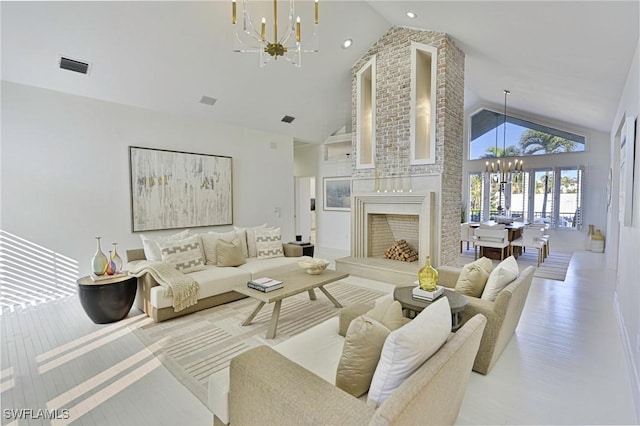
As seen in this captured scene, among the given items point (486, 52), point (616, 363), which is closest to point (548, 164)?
point (486, 52)

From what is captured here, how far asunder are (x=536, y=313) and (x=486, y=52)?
12.8 ft

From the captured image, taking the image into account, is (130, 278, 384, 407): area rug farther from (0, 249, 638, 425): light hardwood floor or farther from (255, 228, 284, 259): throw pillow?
(255, 228, 284, 259): throw pillow

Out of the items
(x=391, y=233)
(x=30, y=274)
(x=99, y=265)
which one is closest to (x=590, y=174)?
(x=391, y=233)

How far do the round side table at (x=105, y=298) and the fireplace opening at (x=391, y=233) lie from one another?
13.7 feet

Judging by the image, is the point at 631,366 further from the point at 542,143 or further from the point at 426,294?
the point at 542,143

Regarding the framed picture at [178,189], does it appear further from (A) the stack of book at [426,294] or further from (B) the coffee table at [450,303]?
(A) the stack of book at [426,294]

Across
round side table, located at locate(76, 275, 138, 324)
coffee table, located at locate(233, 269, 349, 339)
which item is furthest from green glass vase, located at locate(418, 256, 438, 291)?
round side table, located at locate(76, 275, 138, 324)

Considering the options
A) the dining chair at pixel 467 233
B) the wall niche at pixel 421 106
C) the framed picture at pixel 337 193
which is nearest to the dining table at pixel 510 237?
the dining chair at pixel 467 233

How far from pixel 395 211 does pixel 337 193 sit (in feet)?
9.05

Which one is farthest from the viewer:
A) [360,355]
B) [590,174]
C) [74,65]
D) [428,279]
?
[590,174]

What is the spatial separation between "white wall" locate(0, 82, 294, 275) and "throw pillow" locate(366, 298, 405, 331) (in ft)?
15.1

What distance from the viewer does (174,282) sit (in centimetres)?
356

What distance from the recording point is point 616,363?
266 centimetres

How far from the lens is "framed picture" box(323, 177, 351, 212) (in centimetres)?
805
